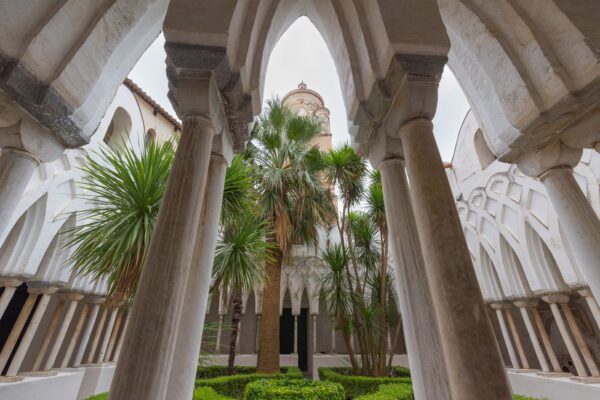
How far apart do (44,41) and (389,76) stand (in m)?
2.91

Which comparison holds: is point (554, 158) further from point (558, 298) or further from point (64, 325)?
point (64, 325)

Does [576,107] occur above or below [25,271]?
above

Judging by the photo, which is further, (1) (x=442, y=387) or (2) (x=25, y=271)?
(2) (x=25, y=271)

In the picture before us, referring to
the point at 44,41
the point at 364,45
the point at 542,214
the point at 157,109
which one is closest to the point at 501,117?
the point at 364,45

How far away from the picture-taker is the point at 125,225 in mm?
3928

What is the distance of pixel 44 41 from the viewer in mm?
2465

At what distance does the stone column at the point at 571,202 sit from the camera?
2.97 metres

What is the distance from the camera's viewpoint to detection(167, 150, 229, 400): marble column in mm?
2223

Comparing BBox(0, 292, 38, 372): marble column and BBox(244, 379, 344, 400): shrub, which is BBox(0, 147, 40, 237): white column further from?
BBox(0, 292, 38, 372): marble column

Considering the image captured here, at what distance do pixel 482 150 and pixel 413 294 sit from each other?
38.7 feet

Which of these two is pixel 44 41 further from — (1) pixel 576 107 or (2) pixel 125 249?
(1) pixel 576 107

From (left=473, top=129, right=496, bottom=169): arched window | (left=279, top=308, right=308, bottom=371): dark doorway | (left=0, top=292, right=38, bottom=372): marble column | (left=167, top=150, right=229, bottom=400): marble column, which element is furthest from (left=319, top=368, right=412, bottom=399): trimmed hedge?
(left=473, top=129, right=496, bottom=169): arched window

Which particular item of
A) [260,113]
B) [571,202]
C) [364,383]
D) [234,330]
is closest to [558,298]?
[364,383]

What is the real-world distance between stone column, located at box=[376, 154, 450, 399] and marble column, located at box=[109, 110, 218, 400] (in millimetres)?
1731
